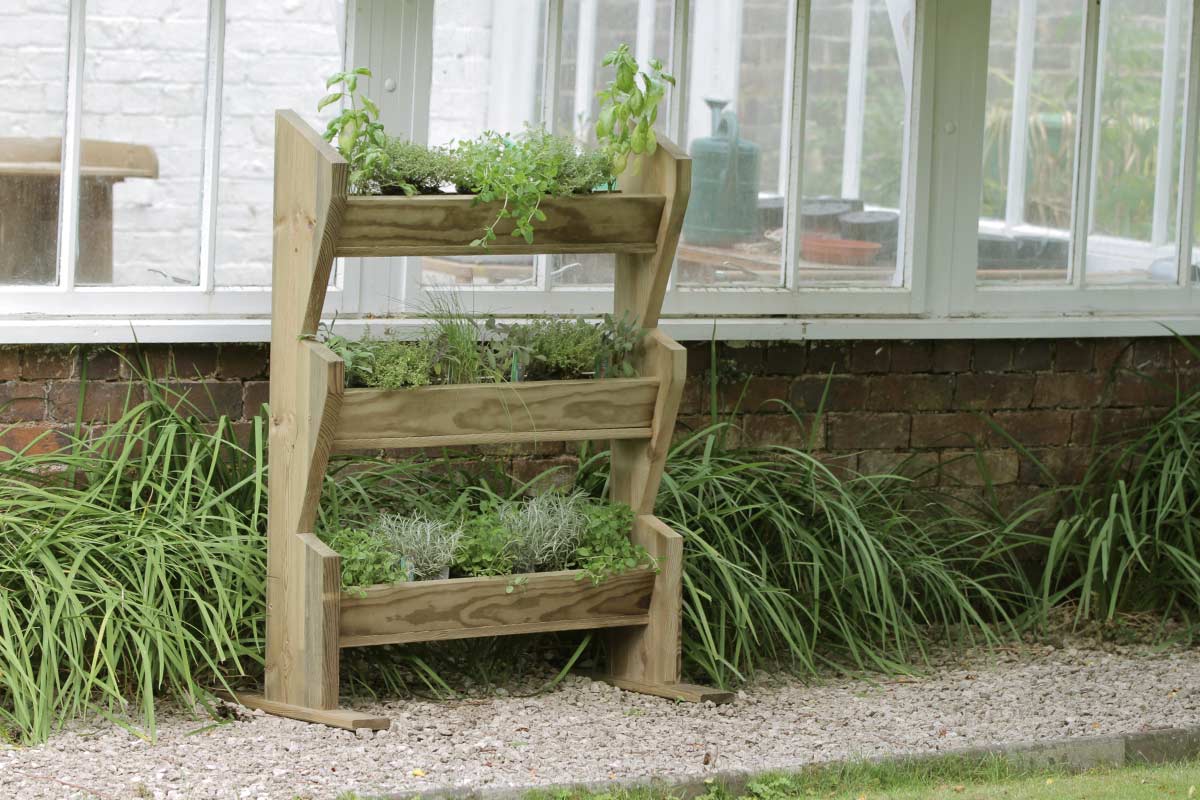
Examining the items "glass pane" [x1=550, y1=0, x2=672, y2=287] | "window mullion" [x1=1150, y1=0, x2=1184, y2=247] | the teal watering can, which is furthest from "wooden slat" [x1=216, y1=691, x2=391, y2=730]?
"window mullion" [x1=1150, y1=0, x2=1184, y2=247]

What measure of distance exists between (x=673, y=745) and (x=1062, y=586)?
2260 millimetres

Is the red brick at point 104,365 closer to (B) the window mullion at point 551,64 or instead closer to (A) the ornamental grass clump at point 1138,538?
(B) the window mullion at point 551,64

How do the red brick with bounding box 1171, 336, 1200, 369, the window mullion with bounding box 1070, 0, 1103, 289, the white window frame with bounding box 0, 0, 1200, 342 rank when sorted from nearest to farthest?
1. the white window frame with bounding box 0, 0, 1200, 342
2. the window mullion with bounding box 1070, 0, 1103, 289
3. the red brick with bounding box 1171, 336, 1200, 369

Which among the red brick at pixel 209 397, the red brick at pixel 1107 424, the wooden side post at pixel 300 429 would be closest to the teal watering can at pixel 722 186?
the red brick at pixel 1107 424

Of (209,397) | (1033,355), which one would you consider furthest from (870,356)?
(209,397)

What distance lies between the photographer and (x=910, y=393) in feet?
17.7

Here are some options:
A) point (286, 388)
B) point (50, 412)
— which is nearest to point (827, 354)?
point (286, 388)

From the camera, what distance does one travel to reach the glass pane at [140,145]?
4.46 metres

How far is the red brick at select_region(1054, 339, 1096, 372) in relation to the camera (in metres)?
5.57

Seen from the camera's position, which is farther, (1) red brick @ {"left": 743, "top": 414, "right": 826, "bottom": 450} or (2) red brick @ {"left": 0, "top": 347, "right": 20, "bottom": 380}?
(1) red brick @ {"left": 743, "top": 414, "right": 826, "bottom": 450}

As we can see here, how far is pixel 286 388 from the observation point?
12.8ft

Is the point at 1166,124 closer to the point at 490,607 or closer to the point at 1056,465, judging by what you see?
the point at 1056,465

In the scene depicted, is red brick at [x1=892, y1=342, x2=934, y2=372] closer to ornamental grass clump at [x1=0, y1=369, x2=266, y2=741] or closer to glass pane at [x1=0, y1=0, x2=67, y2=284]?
ornamental grass clump at [x1=0, y1=369, x2=266, y2=741]

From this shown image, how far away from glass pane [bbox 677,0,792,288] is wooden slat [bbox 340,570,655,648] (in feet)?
4.44
